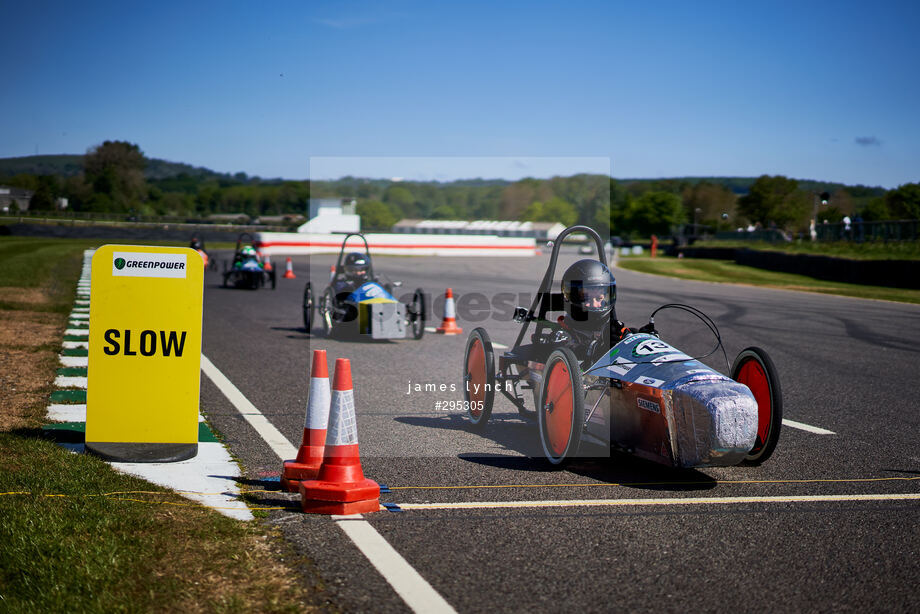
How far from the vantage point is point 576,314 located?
272 inches

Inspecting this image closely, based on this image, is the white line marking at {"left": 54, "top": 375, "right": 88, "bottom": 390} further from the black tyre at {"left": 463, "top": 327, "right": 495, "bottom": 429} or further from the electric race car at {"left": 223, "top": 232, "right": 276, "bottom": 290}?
the electric race car at {"left": 223, "top": 232, "right": 276, "bottom": 290}

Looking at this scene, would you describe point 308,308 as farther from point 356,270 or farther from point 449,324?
point 449,324

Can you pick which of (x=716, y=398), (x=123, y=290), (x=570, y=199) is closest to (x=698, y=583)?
(x=716, y=398)

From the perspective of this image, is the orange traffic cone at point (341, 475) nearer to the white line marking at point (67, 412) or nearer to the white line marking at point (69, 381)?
the white line marking at point (67, 412)

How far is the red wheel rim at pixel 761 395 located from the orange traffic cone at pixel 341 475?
8.61ft

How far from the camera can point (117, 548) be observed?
407 cm

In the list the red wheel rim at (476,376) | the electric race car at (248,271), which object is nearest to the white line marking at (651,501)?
the red wheel rim at (476,376)

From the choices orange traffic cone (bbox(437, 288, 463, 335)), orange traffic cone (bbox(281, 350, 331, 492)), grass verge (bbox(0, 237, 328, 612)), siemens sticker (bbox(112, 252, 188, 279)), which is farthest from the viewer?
orange traffic cone (bbox(437, 288, 463, 335))

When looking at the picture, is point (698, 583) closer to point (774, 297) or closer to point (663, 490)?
point (663, 490)

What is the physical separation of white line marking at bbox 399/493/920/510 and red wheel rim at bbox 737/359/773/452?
609 millimetres

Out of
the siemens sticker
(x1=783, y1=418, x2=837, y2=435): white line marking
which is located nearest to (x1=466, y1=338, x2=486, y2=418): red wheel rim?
the siemens sticker

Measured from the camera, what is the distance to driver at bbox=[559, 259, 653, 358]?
676cm

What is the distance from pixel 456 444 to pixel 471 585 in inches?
115

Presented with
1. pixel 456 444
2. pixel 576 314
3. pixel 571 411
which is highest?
pixel 576 314
